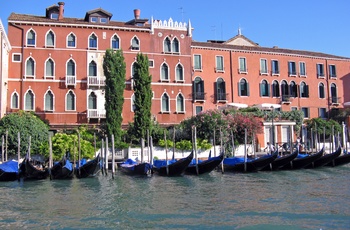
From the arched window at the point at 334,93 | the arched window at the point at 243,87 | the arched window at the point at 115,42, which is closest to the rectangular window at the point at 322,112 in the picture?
the arched window at the point at 334,93

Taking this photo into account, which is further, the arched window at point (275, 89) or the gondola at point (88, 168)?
the arched window at point (275, 89)

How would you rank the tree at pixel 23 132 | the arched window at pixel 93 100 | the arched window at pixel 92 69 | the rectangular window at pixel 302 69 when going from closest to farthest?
the tree at pixel 23 132, the arched window at pixel 93 100, the arched window at pixel 92 69, the rectangular window at pixel 302 69

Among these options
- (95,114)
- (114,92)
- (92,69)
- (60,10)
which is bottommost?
(95,114)

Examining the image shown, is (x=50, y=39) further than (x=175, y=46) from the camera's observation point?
No

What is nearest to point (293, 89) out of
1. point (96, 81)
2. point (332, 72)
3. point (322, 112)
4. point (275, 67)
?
point (275, 67)

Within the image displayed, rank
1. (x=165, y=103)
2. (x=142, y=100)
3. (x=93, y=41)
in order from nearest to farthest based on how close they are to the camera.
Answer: (x=142, y=100) < (x=93, y=41) < (x=165, y=103)

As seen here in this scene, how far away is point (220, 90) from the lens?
89.1 feet

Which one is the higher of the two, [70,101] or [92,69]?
[92,69]

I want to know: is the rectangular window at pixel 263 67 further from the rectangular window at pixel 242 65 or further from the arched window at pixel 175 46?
the arched window at pixel 175 46

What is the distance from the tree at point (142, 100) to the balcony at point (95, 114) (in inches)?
115

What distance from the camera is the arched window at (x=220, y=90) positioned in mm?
26969

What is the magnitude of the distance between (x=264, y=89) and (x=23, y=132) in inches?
640

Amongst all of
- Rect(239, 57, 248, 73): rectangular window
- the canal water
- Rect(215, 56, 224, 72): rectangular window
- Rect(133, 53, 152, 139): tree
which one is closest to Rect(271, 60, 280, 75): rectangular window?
Rect(239, 57, 248, 73): rectangular window

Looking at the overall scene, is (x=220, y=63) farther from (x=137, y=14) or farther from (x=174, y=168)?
(x=174, y=168)
